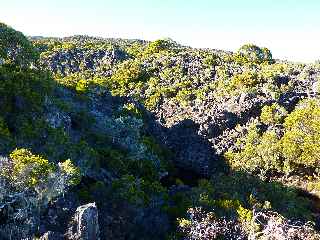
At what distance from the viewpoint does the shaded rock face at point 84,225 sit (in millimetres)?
26609

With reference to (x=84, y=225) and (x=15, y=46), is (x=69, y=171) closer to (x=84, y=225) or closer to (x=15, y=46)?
(x=84, y=225)

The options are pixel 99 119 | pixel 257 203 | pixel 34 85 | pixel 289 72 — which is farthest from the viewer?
pixel 289 72

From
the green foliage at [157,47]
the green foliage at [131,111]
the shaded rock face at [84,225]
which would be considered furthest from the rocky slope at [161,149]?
the green foliage at [157,47]

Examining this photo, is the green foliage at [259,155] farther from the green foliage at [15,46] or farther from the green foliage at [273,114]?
the green foliage at [15,46]

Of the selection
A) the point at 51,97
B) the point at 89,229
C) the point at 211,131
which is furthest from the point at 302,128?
the point at 89,229

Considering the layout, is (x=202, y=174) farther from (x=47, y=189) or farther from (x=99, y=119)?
(x=47, y=189)

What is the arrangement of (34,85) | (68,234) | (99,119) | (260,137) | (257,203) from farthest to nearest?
1. (260,137)
2. (99,119)
3. (34,85)
4. (257,203)
5. (68,234)

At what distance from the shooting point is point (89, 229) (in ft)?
88.3

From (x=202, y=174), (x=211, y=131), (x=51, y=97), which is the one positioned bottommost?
(x=202, y=174)

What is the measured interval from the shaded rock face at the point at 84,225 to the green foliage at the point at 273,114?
130 ft

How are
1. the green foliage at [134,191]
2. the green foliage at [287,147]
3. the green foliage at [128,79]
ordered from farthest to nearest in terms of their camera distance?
1. the green foliage at [128,79]
2. the green foliage at [287,147]
3. the green foliage at [134,191]

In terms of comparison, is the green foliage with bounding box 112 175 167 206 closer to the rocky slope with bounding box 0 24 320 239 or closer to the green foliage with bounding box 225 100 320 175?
the rocky slope with bounding box 0 24 320 239

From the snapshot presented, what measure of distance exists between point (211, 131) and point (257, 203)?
1160 inches

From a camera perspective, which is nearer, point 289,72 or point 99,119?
point 99,119
